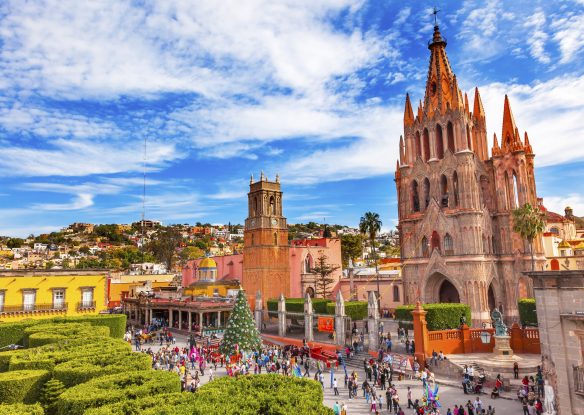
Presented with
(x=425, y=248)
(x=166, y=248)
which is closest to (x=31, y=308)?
(x=425, y=248)

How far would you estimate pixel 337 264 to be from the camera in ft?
204

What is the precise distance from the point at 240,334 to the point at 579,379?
20.6m

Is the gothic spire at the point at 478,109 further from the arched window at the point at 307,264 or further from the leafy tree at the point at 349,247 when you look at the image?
the leafy tree at the point at 349,247

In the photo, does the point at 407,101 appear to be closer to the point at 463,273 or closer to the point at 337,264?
the point at 463,273

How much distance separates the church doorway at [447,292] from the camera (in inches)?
1646

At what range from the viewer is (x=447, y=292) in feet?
138

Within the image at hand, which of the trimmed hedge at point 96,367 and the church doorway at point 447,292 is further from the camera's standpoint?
the church doorway at point 447,292

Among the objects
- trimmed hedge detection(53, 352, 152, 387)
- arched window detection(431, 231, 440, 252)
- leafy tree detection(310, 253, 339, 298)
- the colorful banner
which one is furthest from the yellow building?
arched window detection(431, 231, 440, 252)

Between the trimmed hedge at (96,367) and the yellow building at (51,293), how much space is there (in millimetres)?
22327

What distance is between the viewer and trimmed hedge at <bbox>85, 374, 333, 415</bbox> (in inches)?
407

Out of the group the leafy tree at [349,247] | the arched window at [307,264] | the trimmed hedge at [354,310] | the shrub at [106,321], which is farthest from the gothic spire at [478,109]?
the leafy tree at [349,247]

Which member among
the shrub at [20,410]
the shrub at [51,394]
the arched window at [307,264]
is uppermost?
the arched window at [307,264]

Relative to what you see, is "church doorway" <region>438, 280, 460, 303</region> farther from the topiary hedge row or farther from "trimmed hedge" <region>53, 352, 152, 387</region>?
"trimmed hedge" <region>53, 352, 152, 387</region>

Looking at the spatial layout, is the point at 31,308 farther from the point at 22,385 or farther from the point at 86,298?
the point at 22,385
